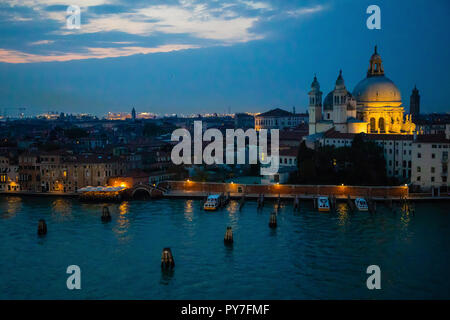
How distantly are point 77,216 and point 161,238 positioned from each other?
3.03 meters

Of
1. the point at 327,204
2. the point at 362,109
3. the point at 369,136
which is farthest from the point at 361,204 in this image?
the point at 362,109

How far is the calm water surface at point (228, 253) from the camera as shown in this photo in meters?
7.11

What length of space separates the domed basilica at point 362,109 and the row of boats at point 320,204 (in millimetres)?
5338

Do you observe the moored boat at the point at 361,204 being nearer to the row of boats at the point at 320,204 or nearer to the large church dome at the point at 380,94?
the row of boats at the point at 320,204

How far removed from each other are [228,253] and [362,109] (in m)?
11.0

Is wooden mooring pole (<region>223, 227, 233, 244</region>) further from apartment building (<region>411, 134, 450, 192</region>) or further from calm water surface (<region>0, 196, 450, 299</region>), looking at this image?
apartment building (<region>411, 134, 450, 192</region>)

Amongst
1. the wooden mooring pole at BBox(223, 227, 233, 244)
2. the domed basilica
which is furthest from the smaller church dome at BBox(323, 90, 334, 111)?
the wooden mooring pole at BBox(223, 227, 233, 244)

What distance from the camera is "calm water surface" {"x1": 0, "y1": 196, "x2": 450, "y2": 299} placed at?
711 centimetres

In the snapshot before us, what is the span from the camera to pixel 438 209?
1176 cm

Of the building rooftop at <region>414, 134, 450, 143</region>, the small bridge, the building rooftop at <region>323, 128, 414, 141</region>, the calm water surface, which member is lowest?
the calm water surface

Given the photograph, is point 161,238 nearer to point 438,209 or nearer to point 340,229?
point 340,229

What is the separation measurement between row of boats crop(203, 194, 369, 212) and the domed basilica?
5.34m

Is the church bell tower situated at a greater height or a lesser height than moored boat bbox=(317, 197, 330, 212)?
greater

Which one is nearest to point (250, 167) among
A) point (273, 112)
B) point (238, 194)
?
point (238, 194)
